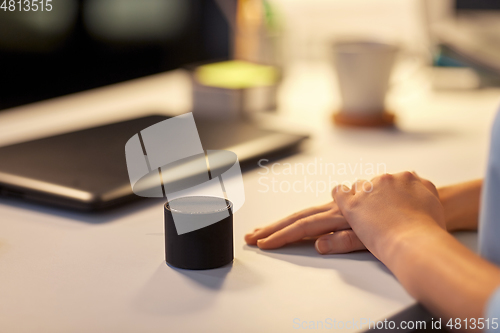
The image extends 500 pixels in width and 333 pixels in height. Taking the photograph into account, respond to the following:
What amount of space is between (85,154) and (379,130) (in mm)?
598

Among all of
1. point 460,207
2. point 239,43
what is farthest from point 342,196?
point 239,43

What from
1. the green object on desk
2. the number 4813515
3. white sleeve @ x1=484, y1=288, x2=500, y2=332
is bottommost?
the green object on desk

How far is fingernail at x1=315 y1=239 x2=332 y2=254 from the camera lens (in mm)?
564

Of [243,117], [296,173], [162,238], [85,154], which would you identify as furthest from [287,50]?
[162,238]

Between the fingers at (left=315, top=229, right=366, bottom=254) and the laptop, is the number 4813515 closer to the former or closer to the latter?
the laptop

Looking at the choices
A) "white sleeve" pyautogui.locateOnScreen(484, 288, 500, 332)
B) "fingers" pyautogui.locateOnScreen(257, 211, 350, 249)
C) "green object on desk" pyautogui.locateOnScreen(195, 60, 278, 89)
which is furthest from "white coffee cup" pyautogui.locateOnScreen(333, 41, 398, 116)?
"white sleeve" pyautogui.locateOnScreen(484, 288, 500, 332)

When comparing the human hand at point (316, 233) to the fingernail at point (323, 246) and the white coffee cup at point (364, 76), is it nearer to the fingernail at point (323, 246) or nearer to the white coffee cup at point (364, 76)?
the fingernail at point (323, 246)

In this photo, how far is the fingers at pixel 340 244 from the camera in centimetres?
56

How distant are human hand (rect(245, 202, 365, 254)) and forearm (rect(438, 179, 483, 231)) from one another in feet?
0.44

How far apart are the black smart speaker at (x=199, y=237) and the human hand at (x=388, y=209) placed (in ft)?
0.45

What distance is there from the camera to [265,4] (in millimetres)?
1384

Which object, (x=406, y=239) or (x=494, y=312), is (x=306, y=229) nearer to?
(x=406, y=239)

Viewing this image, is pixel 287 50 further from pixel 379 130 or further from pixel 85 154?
pixel 85 154

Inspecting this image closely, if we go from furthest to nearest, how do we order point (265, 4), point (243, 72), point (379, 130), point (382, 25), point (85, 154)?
point (382, 25) < point (265, 4) < point (243, 72) < point (379, 130) < point (85, 154)
